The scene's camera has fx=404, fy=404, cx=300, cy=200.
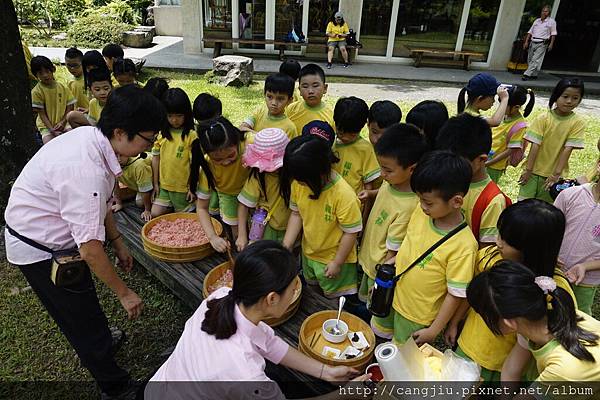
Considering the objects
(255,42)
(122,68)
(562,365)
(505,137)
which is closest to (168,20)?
(255,42)

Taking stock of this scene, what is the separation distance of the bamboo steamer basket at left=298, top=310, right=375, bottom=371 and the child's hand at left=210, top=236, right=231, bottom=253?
946mm

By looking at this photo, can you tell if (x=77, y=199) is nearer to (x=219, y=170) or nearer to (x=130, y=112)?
(x=130, y=112)

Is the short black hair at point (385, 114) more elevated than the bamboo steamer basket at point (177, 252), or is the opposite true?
the short black hair at point (385, 114)

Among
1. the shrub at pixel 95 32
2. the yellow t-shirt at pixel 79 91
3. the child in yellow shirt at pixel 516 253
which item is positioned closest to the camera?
the child in yellow shirt at pixel 516 253

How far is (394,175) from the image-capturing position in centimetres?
236

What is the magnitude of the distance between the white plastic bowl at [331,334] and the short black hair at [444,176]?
34.4 inches

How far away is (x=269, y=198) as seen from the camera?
2.97 m

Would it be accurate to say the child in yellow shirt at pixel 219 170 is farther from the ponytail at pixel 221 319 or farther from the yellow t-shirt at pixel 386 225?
the ponytail at pixel 221 319

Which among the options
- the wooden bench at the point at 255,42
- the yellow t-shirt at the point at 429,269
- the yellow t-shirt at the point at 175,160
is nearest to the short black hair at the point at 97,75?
the yellow t-shirt at the point at 175,160

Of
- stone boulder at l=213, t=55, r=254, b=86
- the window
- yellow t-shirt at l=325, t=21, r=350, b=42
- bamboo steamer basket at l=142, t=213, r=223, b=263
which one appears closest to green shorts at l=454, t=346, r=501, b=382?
bamboo steamer basket at l=142, t=213, r=223, b=263

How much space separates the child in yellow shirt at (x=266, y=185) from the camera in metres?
2.69

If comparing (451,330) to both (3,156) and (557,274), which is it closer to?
(557,274)

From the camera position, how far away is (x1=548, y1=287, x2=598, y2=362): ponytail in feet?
5.08

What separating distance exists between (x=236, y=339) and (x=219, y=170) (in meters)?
1.86
